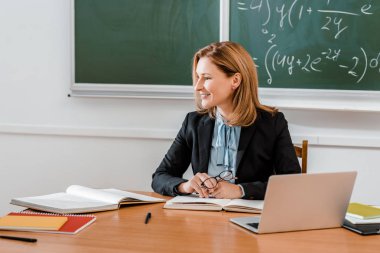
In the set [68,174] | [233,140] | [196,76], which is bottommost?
[68,174]

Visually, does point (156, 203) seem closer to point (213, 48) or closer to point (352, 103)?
point (213, 48)

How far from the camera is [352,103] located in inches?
128

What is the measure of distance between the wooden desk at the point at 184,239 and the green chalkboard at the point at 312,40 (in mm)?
1444

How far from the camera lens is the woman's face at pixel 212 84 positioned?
259 cm

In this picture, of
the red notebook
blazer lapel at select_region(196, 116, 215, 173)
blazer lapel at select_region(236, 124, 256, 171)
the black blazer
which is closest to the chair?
the black blazer

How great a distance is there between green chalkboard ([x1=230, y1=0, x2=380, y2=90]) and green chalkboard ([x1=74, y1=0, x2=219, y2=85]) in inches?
8.5

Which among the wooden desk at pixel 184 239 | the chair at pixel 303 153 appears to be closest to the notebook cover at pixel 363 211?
the wooden desk at pixel 184 239

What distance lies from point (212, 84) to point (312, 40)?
91cm

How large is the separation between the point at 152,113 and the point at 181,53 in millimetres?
384

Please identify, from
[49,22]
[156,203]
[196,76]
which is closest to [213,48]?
[196,76]

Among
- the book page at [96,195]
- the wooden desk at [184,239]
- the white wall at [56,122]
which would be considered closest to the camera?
the wooden desk at [184,239]

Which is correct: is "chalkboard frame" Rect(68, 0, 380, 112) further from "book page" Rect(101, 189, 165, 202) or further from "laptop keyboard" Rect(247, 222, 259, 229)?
"laptop keyboard" Rect(247, 222, 259, 229)

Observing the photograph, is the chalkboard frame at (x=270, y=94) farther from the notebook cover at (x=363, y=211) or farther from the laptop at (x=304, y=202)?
the laptop at (x=304, y=202)

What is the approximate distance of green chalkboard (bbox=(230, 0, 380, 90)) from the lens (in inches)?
126
